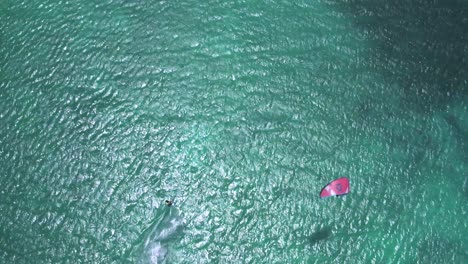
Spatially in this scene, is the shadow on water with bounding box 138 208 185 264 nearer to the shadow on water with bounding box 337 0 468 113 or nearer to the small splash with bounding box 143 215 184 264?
the small splash with bounding box 143 215 184 264

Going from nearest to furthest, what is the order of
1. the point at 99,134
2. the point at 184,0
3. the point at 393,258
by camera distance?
the point at 393,258
the point at 99,134
the point at 184,0

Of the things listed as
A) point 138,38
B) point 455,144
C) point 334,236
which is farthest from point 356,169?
point 138,38

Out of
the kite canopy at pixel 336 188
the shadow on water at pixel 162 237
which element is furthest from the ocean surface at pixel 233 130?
the kite canopy at pixel 336 188

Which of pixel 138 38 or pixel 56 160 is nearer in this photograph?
pixel 56 160

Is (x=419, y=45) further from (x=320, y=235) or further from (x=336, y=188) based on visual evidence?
(x=320, y=235)

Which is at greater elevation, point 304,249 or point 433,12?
point 433,12

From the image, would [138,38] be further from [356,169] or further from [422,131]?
[422,131]

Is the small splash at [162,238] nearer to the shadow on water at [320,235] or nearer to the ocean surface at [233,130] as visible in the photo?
the ocean surface at [233,130]
